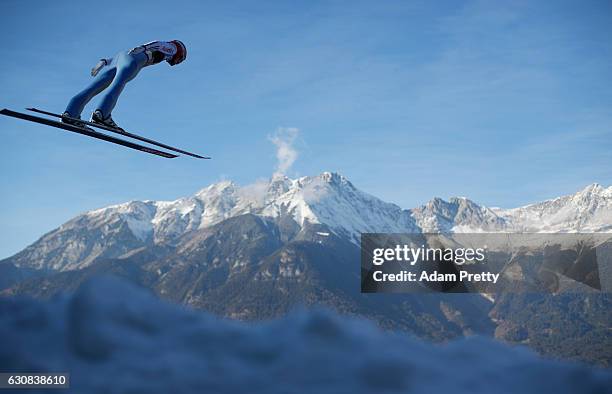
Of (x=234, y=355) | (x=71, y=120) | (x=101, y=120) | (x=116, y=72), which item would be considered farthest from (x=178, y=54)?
(x=234, y=355)

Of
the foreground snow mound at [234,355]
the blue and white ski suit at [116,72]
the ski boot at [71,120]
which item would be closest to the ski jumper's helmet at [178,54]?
the blue and white ski suit at [116,72]

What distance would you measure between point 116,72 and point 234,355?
10.0m

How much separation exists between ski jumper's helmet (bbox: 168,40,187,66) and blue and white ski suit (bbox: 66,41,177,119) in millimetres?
76

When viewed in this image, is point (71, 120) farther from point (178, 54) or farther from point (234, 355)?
point (234, 355)

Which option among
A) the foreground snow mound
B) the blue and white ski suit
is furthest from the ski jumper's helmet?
the foreground snow mound

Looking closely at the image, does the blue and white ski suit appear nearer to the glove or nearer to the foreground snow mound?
the glove

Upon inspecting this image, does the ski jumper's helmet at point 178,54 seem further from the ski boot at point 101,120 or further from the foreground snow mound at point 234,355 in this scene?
the foreground snow mound at point 234,355

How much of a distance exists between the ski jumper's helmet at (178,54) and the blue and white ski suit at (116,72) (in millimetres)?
76

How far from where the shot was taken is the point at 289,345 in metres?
7.58

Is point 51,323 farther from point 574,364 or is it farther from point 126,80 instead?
point 126,80

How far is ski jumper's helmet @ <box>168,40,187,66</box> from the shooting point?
51.0 feet

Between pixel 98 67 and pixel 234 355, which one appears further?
pixel 98 67

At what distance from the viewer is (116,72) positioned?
15.5 m

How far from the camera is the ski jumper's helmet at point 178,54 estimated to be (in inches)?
611
